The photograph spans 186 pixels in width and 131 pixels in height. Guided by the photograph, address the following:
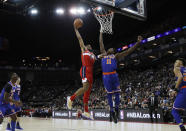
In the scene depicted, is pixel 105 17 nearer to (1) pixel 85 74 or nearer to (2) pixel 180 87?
(1) pixel 85 74

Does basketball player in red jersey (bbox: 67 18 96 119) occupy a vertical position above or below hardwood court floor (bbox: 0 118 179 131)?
above

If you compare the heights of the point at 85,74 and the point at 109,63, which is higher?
the point at 109,63

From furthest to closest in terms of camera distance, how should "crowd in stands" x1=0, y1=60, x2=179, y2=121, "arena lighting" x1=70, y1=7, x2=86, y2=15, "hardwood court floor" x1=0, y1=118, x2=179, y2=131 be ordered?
"arena lighting" x1=70, y1=7, x2=86, y2=15, "crowd in stands" x1=0, y1=60, x2=179, y2=121, "hardwood court floor" x1=0, y1=118, x2=179, y2=131

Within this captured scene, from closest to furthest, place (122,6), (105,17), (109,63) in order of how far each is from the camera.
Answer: (109,63), (122,6), (105,17)

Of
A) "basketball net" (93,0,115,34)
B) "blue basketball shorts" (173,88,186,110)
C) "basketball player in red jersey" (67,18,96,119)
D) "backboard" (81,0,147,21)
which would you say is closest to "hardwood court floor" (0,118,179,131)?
"blue basketball shorts" (173,88,186,110)

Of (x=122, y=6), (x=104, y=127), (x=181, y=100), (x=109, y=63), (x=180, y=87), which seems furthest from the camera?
(x=104, y=127)

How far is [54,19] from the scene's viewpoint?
77.2 ft

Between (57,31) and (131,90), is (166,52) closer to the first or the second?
(131,90)

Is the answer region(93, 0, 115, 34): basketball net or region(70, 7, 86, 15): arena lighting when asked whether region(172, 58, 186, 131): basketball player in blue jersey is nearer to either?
region(93, 0, 115, 34): basketball net

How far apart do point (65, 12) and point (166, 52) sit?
11.9 metres

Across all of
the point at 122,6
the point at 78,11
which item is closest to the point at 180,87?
the point at 122,6

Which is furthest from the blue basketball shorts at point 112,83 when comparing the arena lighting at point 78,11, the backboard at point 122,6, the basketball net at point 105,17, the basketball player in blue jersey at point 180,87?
the arena lighting at point 78,11

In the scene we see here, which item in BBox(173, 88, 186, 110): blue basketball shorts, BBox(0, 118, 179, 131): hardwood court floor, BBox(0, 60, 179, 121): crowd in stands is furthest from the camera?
BBox(0, 60, 179, 121): crowd in stands

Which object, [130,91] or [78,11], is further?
[130,91]
